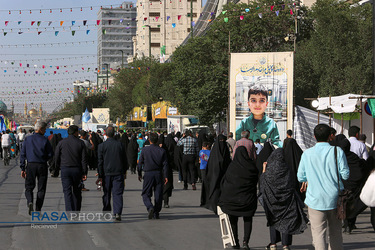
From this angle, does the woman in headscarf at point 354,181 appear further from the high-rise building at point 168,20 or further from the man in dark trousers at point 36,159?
the high-rise building at point 168,20

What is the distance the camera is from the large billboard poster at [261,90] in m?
21.4

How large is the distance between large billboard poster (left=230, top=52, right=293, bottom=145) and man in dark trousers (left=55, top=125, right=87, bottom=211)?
10631mm

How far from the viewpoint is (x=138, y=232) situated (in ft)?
33.3

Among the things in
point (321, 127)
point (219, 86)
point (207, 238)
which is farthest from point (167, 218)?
point (219, 86)

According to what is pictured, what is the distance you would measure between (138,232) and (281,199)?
2840 mm

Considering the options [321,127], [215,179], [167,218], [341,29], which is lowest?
[167,218]

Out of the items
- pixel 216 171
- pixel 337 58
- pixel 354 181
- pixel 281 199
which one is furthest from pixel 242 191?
pixel 337 58

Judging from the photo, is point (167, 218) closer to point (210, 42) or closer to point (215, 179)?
point (215, 179)

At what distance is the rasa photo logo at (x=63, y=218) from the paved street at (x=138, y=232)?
0.18 metres

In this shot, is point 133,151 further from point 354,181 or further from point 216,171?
point 354,181

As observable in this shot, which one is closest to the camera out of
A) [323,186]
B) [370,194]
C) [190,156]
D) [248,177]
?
[370,194]

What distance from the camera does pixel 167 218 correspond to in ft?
39.6

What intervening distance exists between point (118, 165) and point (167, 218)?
1499 mm

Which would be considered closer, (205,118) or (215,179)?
(215,179)
